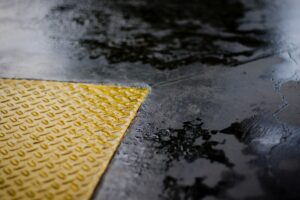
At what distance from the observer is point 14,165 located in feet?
6.41

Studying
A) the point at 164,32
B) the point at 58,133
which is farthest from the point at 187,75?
the point at 58,133

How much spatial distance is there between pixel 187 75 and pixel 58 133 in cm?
Answer: 123

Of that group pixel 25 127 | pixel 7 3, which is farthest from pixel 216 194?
pixel 7 3

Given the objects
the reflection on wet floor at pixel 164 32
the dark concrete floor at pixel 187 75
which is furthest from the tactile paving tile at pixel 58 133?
the reflection on wet floor at pixel 164 32

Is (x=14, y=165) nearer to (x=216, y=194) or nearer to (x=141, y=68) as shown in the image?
(x=216, y=194)

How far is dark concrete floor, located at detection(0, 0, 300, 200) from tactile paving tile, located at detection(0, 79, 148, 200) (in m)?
0.11

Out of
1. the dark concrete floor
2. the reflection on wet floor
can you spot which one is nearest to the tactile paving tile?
the dark concrete floor

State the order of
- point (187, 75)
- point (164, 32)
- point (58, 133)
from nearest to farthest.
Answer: point (58, 133), point (187, 75), point (164, 32)

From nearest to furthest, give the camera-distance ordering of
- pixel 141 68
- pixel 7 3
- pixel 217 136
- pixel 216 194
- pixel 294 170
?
pixel 216 194 < pixel 294 170 < pixel 217 136 < pixel 141 68 < pixel 7 3

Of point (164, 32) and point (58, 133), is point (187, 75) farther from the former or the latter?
point (58, 133)

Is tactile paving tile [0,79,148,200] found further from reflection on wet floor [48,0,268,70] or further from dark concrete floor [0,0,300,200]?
reflection on wet floor [48,0,268,70]

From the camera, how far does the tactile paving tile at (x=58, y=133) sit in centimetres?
183

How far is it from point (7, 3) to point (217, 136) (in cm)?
358

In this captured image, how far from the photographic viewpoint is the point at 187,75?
283cm
